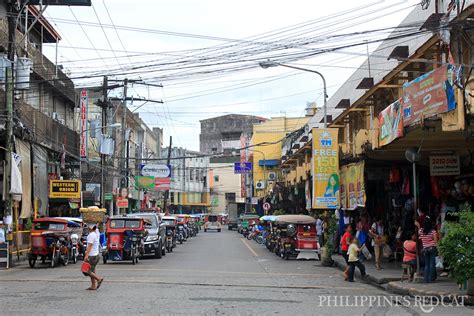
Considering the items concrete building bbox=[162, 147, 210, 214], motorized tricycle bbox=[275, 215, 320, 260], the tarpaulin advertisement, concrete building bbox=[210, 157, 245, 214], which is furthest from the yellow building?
the tarpaulin advertisement

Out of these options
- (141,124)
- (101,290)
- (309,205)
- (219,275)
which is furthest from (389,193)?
(141,124)

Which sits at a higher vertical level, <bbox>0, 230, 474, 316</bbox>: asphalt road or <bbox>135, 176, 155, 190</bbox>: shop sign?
<bbox>135, 176, 155, 190</bbox>: shop sign

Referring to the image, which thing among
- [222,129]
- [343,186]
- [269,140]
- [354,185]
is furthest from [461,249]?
[222,129]

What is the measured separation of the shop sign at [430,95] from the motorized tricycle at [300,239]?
1326cm

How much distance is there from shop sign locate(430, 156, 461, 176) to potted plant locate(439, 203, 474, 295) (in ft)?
20.0

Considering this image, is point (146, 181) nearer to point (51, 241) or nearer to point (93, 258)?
point (51, 241)

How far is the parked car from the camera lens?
93.9ft

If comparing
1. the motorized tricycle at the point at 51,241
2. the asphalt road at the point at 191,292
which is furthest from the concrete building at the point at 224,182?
the asphalt road at the point at 191,292

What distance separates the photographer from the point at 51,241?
23984 millimetres

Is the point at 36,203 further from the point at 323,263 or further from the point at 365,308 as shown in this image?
the point at 365,308

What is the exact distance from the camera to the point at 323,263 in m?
25.0

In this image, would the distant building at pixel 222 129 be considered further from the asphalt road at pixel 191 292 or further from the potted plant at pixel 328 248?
the asphalt road at pixel 191 292

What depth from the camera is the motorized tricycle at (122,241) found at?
25062 millimetres

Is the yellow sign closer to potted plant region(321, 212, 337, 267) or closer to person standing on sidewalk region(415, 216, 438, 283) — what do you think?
potted plant region(321, 212, 337, 267)
